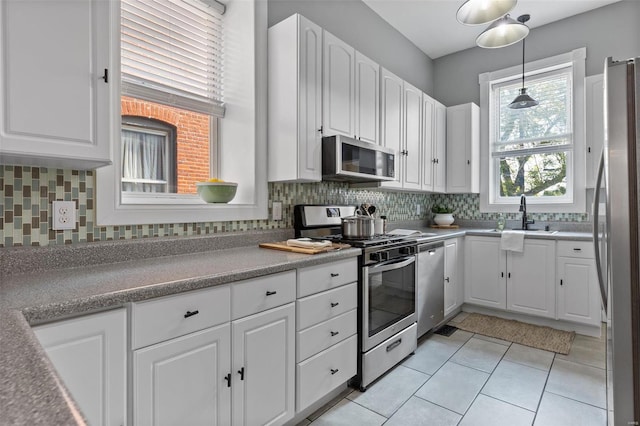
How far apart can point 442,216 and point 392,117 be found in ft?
5.49

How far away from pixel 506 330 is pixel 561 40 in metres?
3.22

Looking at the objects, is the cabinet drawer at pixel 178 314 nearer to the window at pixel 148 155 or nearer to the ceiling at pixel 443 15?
the window at pixel 148 155

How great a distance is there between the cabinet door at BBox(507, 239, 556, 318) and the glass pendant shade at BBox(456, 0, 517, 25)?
2.26m

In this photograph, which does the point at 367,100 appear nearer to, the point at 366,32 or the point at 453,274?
the point at 366,32

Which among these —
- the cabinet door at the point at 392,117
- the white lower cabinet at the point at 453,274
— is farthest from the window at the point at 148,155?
the white lower cabinet at the point at 453,274

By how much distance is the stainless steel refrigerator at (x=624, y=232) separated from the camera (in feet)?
3.79

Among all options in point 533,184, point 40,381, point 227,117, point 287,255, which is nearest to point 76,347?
point 40,381

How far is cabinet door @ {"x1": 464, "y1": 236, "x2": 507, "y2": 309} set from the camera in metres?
3.54

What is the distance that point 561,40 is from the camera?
3748 millimetres

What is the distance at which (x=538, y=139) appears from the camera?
155 inches

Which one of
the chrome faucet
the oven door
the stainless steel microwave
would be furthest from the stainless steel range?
the chrome faucet

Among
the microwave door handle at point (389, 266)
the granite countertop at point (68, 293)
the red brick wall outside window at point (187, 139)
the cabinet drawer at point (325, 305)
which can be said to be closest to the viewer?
the granite countertop at point (68, 293)

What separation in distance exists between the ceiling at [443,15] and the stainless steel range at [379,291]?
232 centimetres

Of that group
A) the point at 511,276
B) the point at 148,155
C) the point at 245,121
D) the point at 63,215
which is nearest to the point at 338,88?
the point at 245,121
